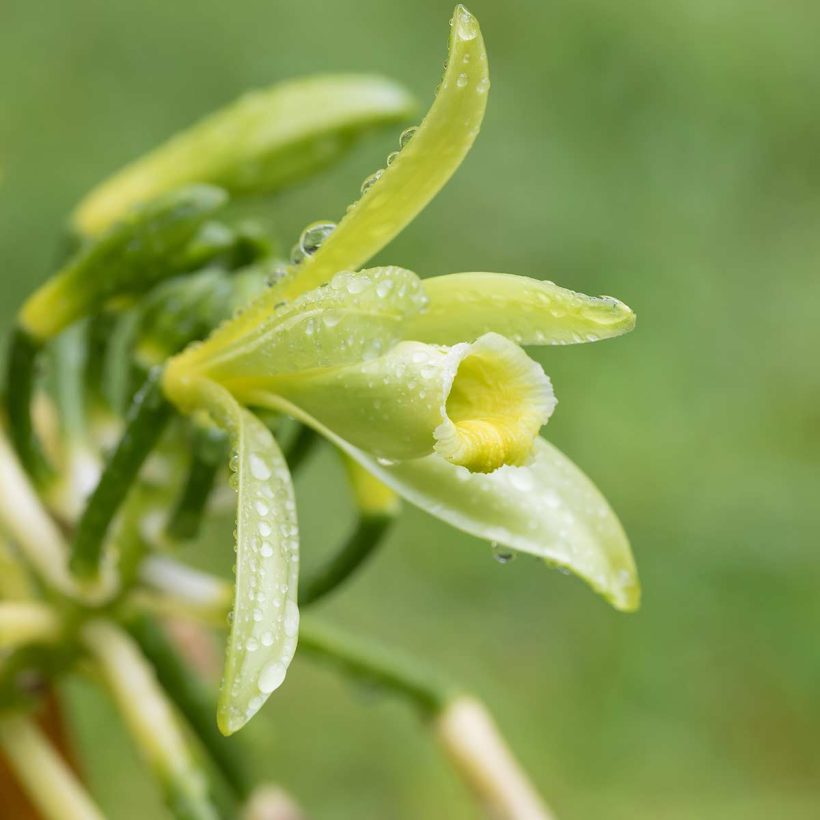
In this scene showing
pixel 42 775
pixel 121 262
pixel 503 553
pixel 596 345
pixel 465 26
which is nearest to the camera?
pixel 465 26

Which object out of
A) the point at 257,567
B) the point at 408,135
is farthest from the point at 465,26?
the point at 257,567

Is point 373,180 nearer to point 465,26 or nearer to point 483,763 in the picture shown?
point 465,26

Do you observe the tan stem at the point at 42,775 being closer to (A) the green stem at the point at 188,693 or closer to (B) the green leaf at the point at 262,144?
(A) the green stem at the point at 188,693

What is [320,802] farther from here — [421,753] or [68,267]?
[68,267]

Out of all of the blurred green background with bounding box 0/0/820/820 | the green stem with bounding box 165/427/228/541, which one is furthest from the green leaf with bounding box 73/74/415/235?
the blurred green background with bounding box 0/0/820/820

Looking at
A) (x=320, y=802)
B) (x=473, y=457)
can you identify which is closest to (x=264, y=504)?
(x=473, y=457)

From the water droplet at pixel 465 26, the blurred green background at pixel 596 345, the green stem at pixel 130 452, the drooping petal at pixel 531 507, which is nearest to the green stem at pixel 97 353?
the green stem at pixel 130 452

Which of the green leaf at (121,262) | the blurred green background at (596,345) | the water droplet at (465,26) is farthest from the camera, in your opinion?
the blurred green background at (596,345)

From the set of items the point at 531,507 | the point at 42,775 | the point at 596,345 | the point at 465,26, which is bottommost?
the point at 596,345

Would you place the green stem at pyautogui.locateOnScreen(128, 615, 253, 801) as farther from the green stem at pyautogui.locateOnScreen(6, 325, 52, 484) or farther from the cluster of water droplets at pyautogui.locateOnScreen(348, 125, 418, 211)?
the cluster of water droplets at pyautogui.locateOnScreen(348, 125, 418, 211)
